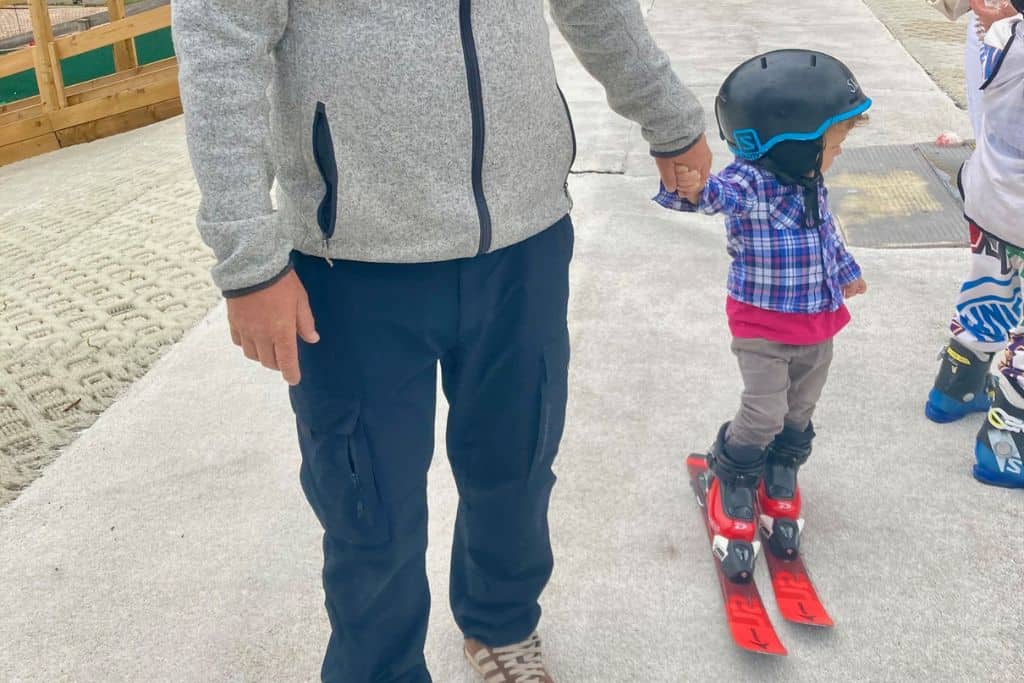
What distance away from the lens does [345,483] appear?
5.56 feet

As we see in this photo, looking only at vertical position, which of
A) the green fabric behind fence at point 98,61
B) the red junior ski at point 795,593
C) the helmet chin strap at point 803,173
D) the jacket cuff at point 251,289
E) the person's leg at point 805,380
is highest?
the jacket cuff at point 251,289

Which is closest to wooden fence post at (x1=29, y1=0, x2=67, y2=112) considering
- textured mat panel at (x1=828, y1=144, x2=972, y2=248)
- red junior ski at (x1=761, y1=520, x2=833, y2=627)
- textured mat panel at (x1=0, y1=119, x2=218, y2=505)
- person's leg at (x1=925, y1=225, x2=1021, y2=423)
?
textured mat panel at (x1=0, y1=119, x2=218, y2=505)

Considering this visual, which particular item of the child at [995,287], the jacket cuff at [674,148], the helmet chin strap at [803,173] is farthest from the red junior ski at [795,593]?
the jacket cuff at [674,148]

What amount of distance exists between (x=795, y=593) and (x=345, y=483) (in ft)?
4.17

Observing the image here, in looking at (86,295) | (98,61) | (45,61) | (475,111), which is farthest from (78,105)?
(475,111)

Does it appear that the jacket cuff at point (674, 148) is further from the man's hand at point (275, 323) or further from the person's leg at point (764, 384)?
the man's hand at point (275, 323)

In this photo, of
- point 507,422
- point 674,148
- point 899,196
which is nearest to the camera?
point 507,422

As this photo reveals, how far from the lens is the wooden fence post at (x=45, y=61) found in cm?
812

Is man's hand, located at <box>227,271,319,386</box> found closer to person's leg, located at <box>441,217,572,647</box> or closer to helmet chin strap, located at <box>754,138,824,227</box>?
person's leg, located at <box>441,217,572,647</box>

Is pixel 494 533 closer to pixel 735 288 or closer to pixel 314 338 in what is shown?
pixel 314 338

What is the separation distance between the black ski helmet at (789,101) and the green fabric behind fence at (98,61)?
12077 mm

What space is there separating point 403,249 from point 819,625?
1.45 meters

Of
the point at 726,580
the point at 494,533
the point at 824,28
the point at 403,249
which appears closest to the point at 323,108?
the point at 403,249

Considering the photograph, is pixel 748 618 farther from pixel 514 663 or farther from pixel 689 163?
pixel 689 163
